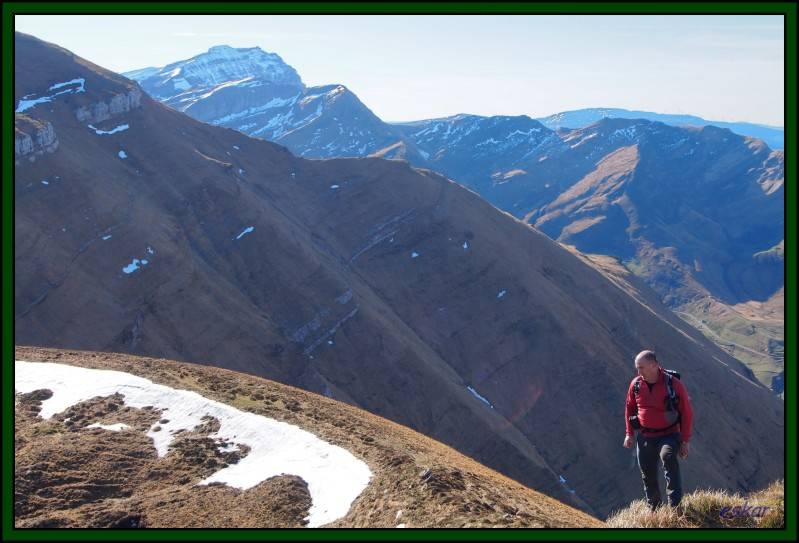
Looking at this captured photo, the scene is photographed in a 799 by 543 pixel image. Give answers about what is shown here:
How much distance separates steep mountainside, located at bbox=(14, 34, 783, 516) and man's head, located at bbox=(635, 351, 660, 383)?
75.9 m

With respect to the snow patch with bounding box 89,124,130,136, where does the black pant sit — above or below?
below

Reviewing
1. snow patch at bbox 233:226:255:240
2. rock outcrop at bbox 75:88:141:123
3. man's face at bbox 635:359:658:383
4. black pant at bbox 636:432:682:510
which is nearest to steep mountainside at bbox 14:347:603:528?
black pant at bbox 636:432:682:510

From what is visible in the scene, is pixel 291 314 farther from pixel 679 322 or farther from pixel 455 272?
pixel 679 322

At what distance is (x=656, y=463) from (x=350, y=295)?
316 feet

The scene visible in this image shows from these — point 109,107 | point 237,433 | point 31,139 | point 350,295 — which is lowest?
point 350,295

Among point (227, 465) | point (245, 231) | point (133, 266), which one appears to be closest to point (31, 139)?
point (133, 266)

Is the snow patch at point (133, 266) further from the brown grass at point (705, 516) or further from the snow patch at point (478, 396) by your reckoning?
the brown grass at point (705, 516)

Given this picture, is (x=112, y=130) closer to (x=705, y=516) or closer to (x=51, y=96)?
(x=51, y=96)

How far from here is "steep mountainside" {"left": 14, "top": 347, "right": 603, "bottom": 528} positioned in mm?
17312

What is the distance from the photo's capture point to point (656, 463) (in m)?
15.8

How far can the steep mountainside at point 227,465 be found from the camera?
17.3 m

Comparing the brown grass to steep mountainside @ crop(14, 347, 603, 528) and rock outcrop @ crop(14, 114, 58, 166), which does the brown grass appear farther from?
rock outcrop @ crop(14, 114, 58, 166)

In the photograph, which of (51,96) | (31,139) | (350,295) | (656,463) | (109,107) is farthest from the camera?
(109,107)
